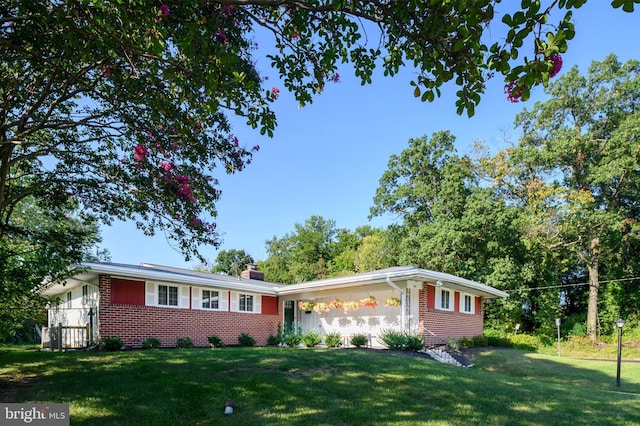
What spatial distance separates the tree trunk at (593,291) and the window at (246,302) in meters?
17.8

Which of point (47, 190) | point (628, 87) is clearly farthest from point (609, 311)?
point (47, 190)

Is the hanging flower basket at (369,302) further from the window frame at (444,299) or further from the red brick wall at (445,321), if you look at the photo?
the window frame at (444,299)

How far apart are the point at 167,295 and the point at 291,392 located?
33.0 ft

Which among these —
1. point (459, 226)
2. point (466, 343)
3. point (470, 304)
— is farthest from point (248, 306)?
point (459, 226)

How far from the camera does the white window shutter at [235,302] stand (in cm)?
1753

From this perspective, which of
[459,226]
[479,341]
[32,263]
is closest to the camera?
[32,263]

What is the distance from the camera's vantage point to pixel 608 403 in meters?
7.26

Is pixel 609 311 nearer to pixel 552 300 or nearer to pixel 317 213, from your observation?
pixel 552 300

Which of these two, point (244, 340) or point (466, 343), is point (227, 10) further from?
point (466, 343)

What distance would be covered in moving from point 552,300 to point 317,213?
1038 inches

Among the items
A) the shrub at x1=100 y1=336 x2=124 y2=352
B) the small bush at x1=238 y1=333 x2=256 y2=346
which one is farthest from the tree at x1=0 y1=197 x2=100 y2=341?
the small bush at x1=238 y1=333 x2=256 y2=346

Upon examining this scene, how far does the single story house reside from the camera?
14.1 metres

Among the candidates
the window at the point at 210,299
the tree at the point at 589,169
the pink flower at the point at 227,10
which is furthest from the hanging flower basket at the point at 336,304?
the pink flower at the point at 227,10

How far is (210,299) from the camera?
55.2 feet
